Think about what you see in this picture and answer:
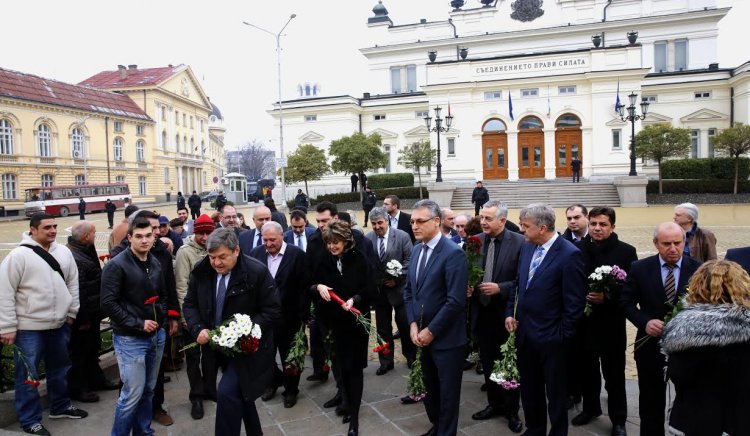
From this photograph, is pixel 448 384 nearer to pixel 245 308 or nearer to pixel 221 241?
pixel 245 308

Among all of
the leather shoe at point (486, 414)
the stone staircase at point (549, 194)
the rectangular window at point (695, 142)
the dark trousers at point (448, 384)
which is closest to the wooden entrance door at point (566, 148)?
the stone staircase at point (549, 194)

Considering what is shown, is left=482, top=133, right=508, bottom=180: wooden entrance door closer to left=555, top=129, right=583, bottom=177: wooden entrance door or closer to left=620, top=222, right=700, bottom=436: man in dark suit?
left=555, top=129, right=583, bottom=177: wooden entrance door

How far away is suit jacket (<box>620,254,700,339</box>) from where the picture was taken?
4039 mm

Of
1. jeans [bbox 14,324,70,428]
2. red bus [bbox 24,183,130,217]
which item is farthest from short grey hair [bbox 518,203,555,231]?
red bus [bbox 24,183,130,217]

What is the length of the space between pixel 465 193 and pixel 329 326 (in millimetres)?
27745

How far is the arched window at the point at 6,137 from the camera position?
42.2 m

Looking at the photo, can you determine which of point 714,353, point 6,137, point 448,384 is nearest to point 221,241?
point 448,384

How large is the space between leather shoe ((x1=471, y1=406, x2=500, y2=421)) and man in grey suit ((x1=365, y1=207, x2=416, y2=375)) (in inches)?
60.8

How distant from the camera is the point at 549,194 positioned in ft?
101

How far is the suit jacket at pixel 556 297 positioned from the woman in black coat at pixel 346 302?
1.50 m

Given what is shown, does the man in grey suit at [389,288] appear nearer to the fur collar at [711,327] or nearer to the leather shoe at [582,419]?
the leather shoe at [582,419]

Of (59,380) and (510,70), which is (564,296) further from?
(510,70)

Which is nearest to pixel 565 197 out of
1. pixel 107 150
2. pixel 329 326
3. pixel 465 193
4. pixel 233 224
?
pixel 465 193

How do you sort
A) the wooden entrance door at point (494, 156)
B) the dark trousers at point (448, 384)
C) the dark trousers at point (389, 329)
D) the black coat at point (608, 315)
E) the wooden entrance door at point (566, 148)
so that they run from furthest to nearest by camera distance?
the wooden entrance door at point (494, 156) → the wooden entrance door at point (566, 148) → the dark trousers at point (389, 329) → the black coat at point (608, 315) → the dark trousers at point (448, 384)
